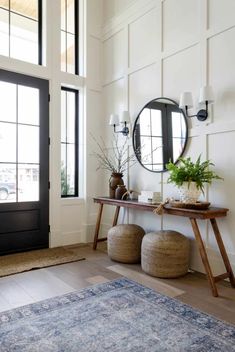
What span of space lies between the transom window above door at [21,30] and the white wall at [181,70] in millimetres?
1035

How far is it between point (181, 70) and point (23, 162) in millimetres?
2294

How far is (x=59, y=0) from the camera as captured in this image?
4.07m

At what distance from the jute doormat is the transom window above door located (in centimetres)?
257

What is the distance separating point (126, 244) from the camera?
10.7ft

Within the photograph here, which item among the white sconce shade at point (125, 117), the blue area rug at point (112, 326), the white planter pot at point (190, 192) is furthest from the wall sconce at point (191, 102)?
the blue area rug at point (112, 326)

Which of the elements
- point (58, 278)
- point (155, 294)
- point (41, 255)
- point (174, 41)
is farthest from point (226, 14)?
point (41, 255)

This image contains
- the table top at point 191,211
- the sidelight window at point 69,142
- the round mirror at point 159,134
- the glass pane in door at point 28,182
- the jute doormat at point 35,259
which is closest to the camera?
the table top at point 191,211

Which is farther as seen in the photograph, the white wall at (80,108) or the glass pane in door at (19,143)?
the white wall at (80,108)

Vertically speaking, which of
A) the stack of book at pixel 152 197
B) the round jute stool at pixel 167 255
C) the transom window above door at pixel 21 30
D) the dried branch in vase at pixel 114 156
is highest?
the transom window above door at pixel 21 30

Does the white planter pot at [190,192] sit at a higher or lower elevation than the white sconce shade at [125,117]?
lower

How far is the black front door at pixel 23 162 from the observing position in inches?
144

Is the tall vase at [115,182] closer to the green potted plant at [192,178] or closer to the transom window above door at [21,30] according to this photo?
the green potted plant at [192,178]

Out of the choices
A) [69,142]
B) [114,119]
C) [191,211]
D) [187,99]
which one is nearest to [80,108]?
[69,142]

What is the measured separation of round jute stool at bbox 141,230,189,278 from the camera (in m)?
2.83
